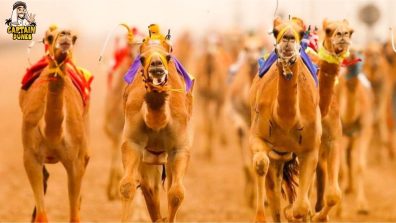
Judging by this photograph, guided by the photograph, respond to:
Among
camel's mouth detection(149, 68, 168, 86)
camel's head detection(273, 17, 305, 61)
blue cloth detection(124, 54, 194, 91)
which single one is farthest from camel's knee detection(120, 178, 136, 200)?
camel's head detection(273, 17, 305, 61)

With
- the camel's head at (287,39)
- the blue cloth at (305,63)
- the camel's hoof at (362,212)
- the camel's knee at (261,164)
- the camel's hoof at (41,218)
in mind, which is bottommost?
the camel's hoof at (362,212)

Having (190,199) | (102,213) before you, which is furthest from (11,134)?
(102,213)

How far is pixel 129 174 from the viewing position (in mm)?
10945

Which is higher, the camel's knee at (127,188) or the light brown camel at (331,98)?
the light brown camel at (331,98)

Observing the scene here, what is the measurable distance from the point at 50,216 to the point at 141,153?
18.3 ft

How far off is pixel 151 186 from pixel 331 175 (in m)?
1.98

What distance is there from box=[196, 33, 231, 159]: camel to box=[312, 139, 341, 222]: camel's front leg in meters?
12.4

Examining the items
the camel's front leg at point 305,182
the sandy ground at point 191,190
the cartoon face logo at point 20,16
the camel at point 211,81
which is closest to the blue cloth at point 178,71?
the camel's front leg at point 305,182

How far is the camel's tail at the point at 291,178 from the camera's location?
12.7 m

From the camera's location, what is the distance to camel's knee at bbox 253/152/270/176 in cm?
1148

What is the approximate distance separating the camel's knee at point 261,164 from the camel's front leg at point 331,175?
3.94 ft

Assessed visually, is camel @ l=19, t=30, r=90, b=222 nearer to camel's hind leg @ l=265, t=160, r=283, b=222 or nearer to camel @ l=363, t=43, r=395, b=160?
camel's hind leg @ l=265, t=160, r=283, b=222

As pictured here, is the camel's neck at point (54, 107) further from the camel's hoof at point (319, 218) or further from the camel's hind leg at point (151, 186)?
the camel's hoof at point (319, 218)

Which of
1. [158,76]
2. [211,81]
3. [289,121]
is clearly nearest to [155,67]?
[158,76]
